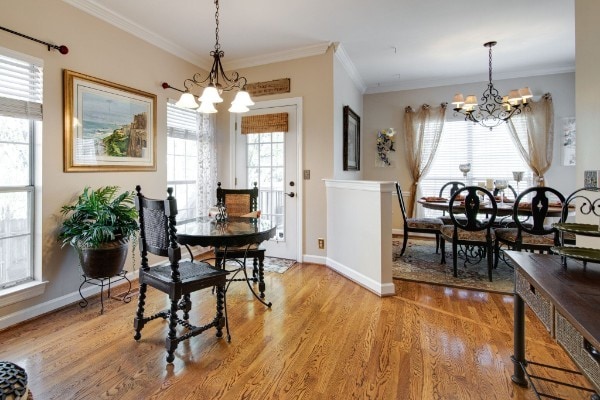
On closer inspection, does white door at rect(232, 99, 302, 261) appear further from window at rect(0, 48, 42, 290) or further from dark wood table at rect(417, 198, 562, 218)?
window at rect(0, 48, 42, 290)

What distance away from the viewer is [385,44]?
13.5 ft

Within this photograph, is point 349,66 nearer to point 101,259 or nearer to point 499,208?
point 499,208

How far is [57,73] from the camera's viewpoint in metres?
2.76

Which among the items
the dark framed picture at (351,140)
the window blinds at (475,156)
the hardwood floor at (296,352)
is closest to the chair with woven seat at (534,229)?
the hardwood floor at (296,352)

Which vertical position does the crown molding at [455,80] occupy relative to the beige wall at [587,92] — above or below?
above

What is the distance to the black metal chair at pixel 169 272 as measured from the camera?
6.45 feet

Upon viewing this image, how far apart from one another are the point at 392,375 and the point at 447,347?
55 cm

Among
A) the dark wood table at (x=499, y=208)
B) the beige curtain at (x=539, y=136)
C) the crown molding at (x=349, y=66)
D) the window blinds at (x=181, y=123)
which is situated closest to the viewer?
the dark wood table at (x=499, y=208)

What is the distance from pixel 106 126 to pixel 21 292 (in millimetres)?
1616

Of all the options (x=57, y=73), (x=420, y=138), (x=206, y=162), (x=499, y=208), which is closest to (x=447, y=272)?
(x=499, y=208)

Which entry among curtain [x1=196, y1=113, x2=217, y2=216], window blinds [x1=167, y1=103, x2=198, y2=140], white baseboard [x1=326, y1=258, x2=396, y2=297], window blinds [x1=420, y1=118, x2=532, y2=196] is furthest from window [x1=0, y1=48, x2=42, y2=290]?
window blinds [x1=420, y1=118, x2=532, y2=196]

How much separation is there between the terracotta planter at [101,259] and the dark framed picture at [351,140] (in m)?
3.11

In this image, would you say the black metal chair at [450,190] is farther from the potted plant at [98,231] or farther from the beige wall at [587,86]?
the potted plant at [98,231]

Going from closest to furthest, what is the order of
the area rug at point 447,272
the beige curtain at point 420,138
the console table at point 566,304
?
the console table at point 566,304, the area rug at point 447,272, the beige curtain at point 420,138
